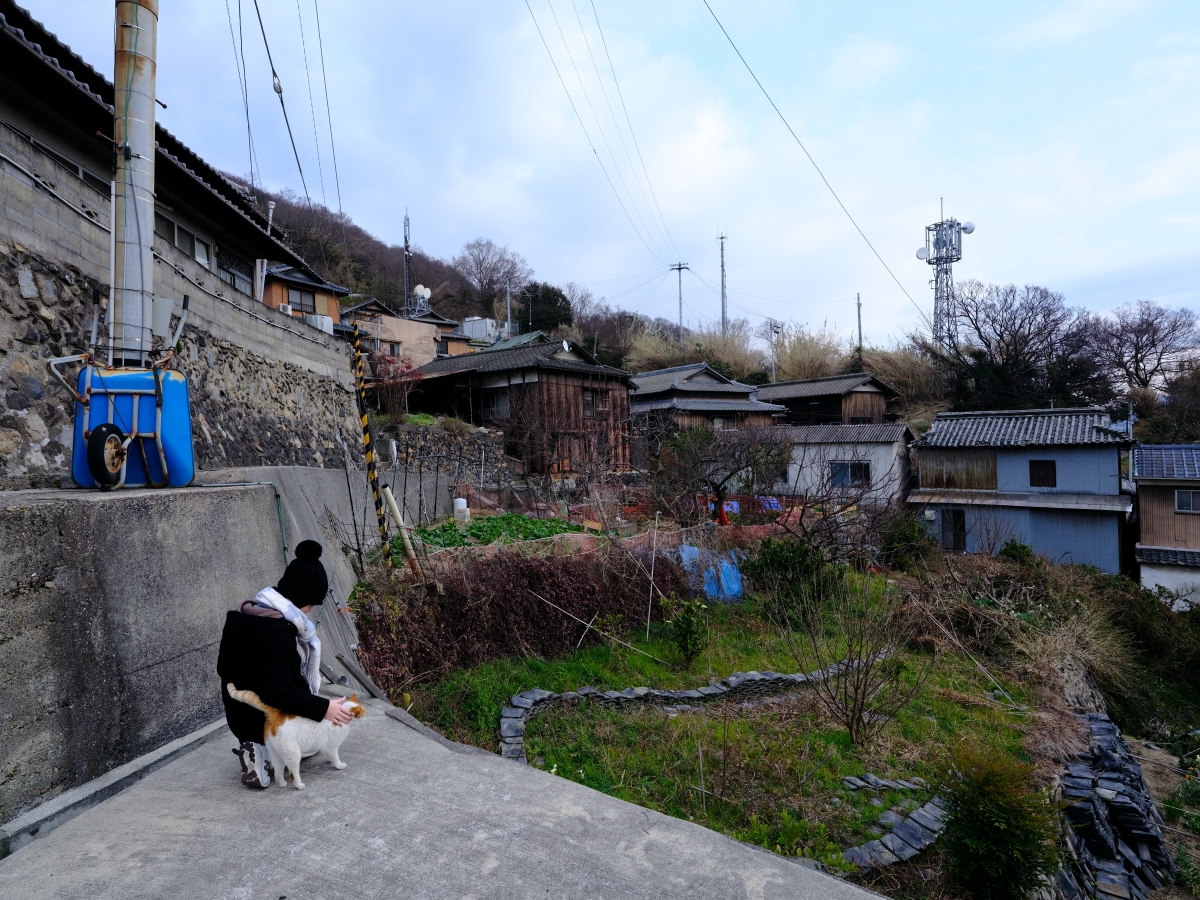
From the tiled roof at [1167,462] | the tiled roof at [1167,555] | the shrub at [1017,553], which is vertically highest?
the tiled roof at [1167,462]

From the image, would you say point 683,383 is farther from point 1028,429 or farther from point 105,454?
point 105,454

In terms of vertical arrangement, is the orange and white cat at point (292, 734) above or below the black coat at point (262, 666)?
below

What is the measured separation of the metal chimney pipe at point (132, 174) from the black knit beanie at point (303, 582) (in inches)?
114

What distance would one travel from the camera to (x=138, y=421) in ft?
13.6

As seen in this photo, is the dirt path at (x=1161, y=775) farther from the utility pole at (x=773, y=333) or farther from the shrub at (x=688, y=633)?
the utility pole at (x=773, y=333)

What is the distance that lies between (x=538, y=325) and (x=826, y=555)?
3082 cm

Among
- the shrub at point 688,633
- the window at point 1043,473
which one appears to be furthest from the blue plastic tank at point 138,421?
the window at point 1043,473

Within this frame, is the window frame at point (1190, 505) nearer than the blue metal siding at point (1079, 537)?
Yes

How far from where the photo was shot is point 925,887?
443 centimetres

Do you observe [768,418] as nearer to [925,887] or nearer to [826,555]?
[826,555]

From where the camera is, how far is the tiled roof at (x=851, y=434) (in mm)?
22562

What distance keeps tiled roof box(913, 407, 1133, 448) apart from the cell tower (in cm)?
1496

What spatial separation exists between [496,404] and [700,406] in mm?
9130

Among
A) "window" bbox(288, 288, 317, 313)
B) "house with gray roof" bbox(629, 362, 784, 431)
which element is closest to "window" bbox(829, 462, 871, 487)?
"house with gray roof" bbox(629, 362, 784, 431)
